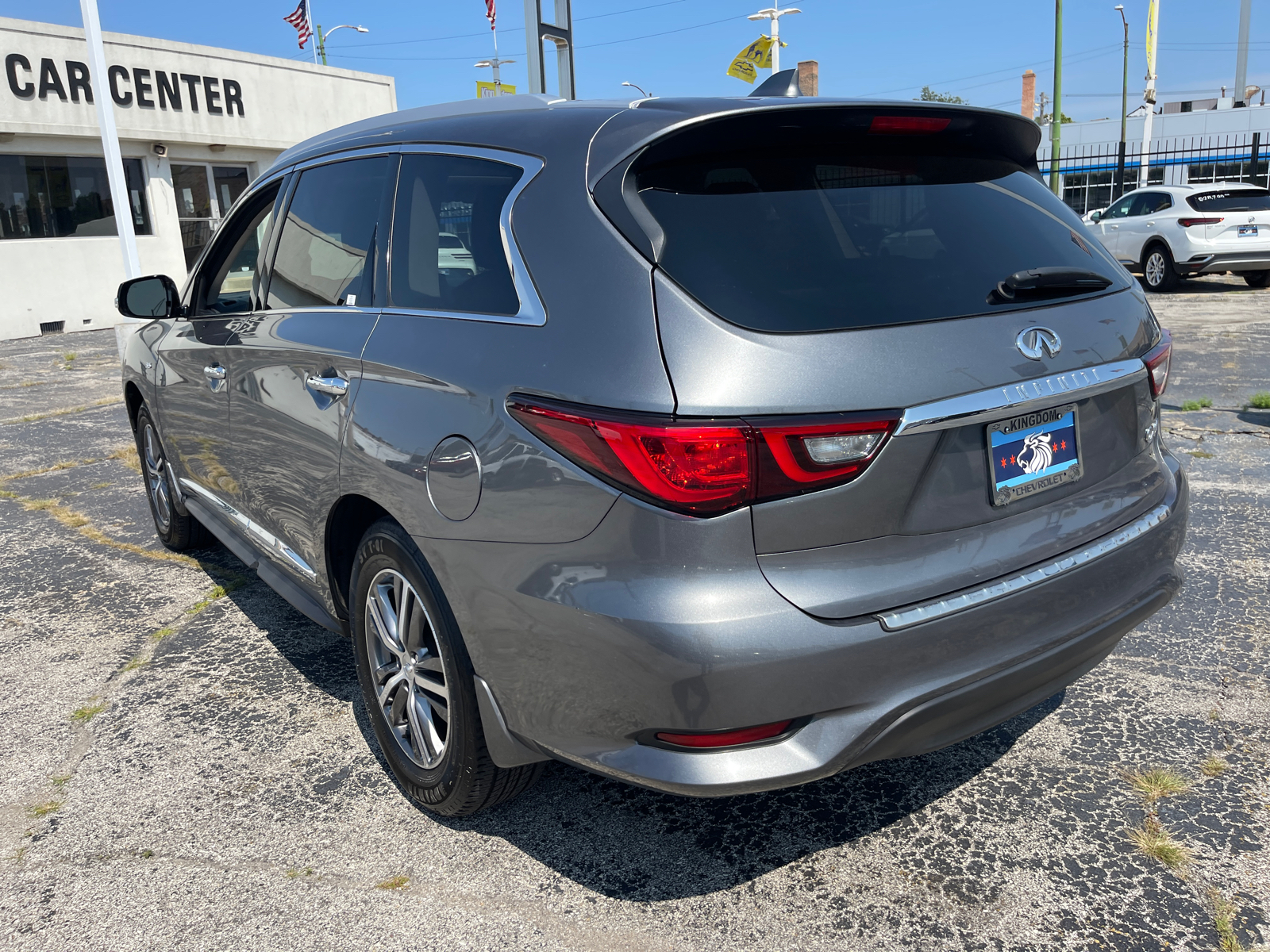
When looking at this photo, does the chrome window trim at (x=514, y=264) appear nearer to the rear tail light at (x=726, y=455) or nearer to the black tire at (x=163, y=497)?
the rear tail light at (x=726, y=455)

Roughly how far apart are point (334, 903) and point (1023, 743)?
2.03 meters

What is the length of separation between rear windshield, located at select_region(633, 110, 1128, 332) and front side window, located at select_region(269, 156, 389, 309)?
3.81 ft

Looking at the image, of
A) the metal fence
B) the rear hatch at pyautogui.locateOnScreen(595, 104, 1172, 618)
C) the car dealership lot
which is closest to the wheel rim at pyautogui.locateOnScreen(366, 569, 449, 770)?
the car dealership lot

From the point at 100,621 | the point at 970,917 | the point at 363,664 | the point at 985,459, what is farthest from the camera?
the point at 100,621

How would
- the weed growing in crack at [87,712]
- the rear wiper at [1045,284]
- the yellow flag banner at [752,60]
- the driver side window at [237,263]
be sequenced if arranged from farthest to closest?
1. the yellow flag banner at [752,60]
2. the driver side window at [237,263]
3. the weed growing in crack at [87,712]
4. the rear wiper at [1045,284]

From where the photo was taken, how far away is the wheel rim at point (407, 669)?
8.61 ft

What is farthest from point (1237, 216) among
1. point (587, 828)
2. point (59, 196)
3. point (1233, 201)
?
point (59, 196)

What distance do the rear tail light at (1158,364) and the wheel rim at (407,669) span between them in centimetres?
195

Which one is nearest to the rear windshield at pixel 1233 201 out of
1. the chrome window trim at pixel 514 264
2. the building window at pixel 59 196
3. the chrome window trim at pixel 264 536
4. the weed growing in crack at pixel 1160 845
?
the weed growing in crack at pixel 1160 845

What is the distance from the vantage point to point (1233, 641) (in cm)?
362

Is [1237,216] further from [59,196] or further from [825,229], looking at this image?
[59,196]

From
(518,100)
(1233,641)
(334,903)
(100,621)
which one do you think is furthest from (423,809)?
(1233,641)

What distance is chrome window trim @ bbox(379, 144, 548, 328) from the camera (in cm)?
224

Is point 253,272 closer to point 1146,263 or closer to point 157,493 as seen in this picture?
point 157,493
